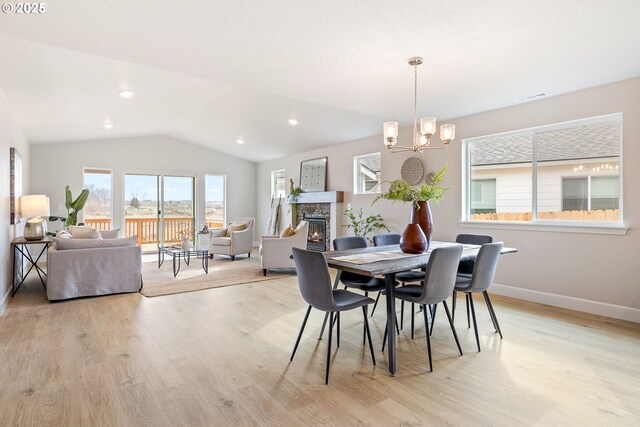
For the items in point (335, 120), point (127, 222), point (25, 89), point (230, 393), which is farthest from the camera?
point (127, 222)

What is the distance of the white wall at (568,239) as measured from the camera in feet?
11.5

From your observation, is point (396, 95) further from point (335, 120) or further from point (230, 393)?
Answer: point (230, 393)

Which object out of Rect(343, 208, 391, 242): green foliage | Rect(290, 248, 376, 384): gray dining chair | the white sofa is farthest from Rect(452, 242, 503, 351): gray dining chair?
the white sofa

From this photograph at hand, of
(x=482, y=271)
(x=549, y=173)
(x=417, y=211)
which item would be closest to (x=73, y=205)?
(x=417, y=211)

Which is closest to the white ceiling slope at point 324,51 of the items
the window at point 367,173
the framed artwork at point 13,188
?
the framed artwork at point 13,188

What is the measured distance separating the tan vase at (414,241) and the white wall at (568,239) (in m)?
2.05

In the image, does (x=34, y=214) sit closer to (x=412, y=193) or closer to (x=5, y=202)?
(x=5, y=202)

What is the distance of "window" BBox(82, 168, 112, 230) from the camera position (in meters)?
7.80

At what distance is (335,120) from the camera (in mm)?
5820

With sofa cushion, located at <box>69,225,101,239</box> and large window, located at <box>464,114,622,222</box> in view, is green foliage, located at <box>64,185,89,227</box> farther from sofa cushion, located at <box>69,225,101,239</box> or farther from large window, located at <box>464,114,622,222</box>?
large window, located at <box>464,114,622,222</box>

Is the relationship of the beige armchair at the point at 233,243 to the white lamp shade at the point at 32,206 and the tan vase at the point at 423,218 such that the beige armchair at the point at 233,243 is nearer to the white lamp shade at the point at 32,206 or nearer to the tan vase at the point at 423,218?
the white lamp shade at the point at 32,206

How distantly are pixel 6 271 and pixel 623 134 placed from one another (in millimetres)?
6922

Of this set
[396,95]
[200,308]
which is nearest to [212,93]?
[396,95]

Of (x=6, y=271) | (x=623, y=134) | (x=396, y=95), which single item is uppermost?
(x=396, y=95)
